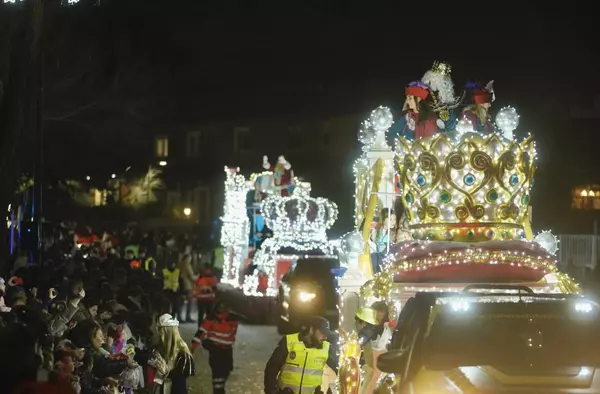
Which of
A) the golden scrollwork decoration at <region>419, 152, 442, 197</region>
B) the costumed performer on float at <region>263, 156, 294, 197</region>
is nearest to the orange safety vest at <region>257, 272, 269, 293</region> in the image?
the costumed performer on float at <region>263, 156, 294, 197</region>

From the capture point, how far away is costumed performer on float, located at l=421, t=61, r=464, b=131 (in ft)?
41.7

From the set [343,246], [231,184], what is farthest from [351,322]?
[231,184]

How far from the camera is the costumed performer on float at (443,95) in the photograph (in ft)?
41.7

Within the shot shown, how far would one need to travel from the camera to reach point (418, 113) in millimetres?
12641

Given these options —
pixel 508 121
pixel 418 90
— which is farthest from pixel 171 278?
pixel 508 121

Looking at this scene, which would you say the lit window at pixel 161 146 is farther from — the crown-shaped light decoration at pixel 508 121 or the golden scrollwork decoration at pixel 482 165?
the golden scrollwork decoration at pixel 482 165

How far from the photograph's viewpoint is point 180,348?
38.0 ft

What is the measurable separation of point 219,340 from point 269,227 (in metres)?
14.3

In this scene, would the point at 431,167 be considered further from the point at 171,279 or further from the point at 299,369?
the point at 171,279

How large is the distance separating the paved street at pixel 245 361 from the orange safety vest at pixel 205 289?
2.90ft

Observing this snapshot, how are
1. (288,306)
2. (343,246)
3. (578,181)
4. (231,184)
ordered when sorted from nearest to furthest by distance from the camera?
(343,246), (288,306), (231,184), (578,181)

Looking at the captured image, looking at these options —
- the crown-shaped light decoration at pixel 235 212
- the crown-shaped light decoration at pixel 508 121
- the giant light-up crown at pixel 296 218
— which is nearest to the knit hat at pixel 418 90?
the crown-shaped light decoration at pixel 508 121

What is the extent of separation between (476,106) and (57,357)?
20.3 ft

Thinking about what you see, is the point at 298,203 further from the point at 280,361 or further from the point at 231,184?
the point at 280,361
